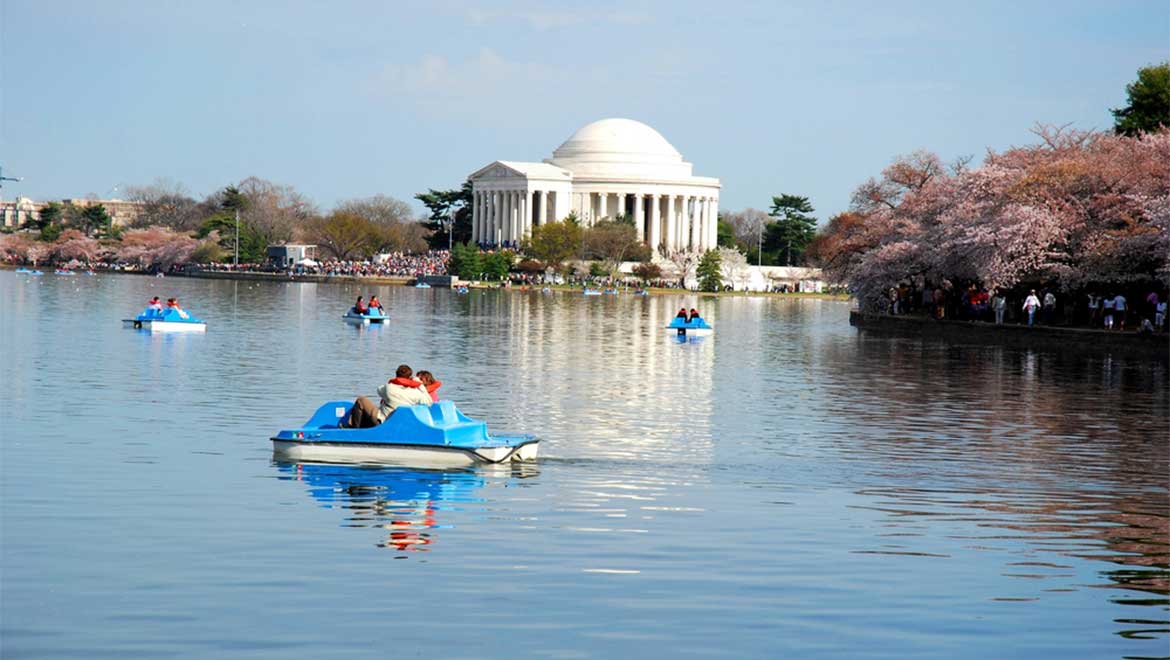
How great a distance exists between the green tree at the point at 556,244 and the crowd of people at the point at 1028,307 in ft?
255

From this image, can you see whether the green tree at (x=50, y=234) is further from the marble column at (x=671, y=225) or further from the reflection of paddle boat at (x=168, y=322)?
the reflection of paddle boat at (x=168, y=322)

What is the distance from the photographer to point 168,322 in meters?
49.4

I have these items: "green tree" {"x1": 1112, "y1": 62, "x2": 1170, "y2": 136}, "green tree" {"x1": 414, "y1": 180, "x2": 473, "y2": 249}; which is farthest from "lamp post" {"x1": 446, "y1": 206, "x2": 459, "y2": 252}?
"green tree" {"x1": 1112, "y1": 62, "x2": 1170, "y2": 136}

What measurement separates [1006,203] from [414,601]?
5020 centimetres

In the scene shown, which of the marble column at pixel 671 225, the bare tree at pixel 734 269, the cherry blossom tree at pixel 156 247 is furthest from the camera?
the marble column at pixel 671 225

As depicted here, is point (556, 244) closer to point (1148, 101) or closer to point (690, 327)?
point (1148, 101)

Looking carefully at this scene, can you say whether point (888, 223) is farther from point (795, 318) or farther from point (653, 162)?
point (653, 162)

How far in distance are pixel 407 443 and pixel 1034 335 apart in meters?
37.8

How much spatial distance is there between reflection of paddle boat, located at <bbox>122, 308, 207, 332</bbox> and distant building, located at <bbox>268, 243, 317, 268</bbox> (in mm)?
116510

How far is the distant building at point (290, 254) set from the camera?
168 metres

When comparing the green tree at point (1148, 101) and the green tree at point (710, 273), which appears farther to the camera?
the green tree at point (710, 273)

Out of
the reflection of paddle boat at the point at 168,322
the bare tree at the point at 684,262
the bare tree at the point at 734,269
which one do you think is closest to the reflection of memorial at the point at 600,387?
the reflection of paddle boat at the point at 168,322

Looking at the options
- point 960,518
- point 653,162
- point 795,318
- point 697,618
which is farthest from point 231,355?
point 653,162

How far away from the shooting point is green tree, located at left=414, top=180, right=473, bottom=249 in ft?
623
